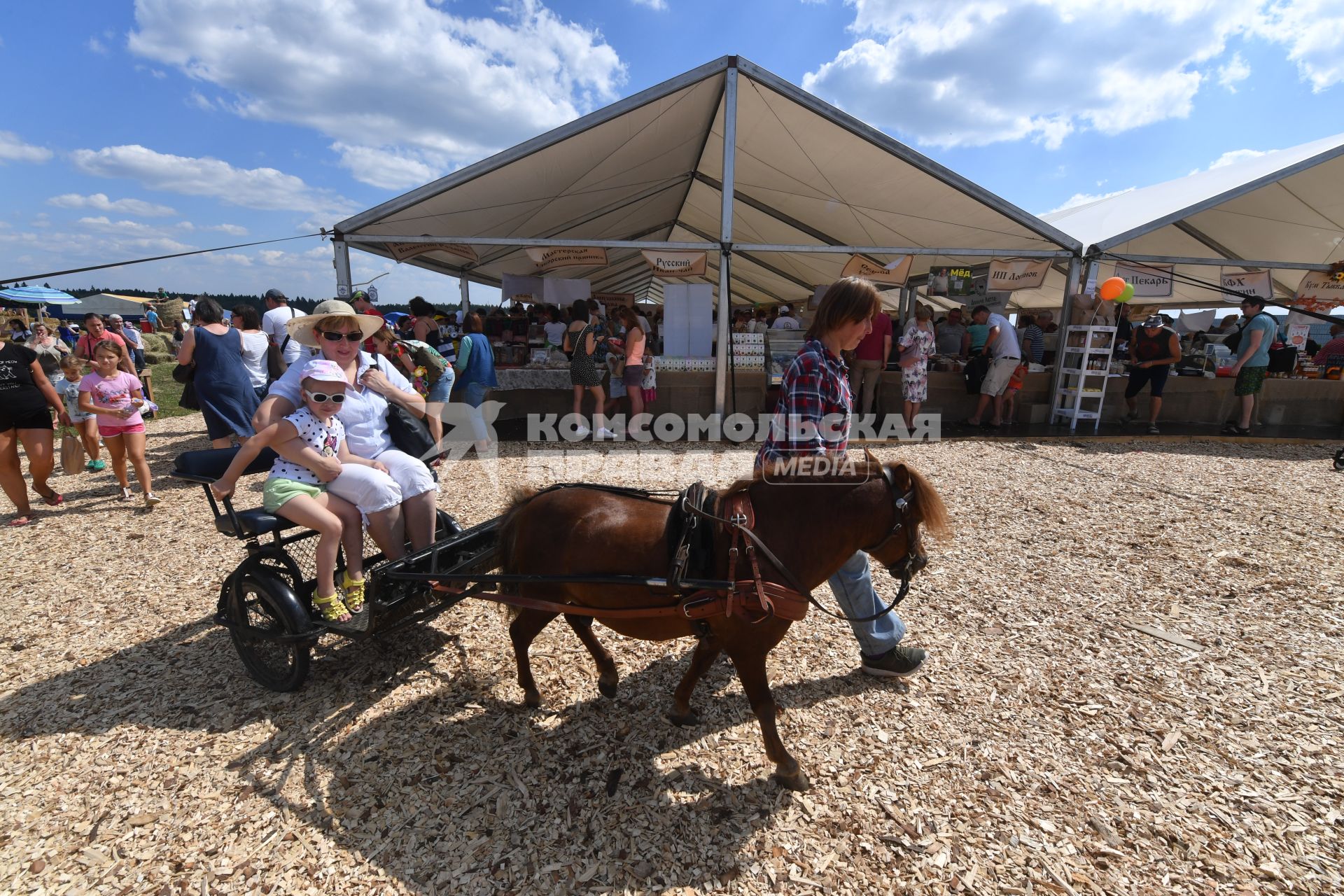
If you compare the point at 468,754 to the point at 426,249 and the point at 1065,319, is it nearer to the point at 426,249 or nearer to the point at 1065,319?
the point at 426,249

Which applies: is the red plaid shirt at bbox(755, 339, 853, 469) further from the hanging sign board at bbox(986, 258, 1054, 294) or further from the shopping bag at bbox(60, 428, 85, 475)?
the hanging sign board at bbox(986, 258, 1054, 294)

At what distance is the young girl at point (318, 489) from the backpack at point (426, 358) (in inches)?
107

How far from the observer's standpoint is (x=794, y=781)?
2.22 m

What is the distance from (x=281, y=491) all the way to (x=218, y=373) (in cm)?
412

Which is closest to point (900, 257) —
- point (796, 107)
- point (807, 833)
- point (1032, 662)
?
point (796, 107)

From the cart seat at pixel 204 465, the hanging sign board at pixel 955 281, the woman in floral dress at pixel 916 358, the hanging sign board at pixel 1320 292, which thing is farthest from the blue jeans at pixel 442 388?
the hanging sign board at pixel 1320 292

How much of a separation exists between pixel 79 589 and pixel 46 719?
5.71ft

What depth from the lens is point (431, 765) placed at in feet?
7.70

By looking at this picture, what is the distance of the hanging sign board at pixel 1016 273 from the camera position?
906 centimetres

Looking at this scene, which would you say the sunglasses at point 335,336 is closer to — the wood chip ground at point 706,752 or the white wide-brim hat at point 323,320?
the white wide-brim hat at point 323,320

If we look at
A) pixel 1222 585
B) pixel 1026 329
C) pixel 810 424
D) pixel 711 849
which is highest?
pixel 1026 329

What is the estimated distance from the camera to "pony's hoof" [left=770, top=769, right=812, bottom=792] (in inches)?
87.3

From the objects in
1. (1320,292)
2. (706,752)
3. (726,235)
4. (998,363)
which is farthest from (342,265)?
(1320,292)

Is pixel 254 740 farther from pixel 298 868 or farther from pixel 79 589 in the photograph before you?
pixel 79 589
